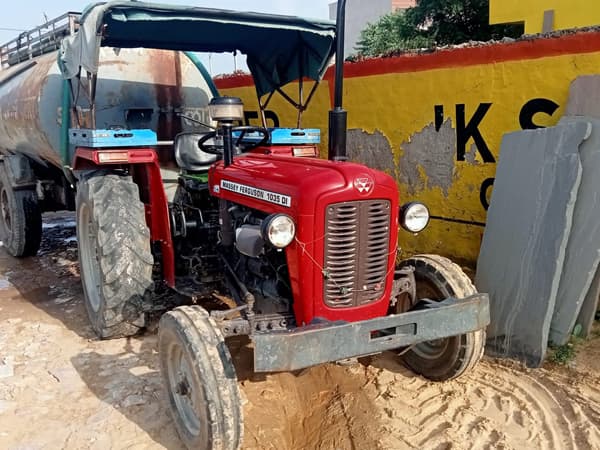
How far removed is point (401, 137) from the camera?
5637 millimetres

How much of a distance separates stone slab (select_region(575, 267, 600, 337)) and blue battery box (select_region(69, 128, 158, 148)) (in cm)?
322

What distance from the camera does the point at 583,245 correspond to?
369cm

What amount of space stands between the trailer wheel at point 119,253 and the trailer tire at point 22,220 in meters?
2.52

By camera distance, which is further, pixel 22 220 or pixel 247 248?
pixel 22 220

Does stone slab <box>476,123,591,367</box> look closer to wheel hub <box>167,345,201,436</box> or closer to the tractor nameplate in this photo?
the tractor nameplate

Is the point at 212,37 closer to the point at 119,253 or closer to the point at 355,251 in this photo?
the point at 119,253

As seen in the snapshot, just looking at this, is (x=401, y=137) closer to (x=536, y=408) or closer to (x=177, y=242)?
(x=177, y=242)

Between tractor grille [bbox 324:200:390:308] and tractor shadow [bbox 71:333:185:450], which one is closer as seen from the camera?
tractor grille [bbox 324:200:390:308]

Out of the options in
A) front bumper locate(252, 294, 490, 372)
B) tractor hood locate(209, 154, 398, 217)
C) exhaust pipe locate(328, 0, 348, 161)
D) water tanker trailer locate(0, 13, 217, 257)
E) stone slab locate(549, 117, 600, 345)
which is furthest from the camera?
water tanker trailer locate(0, 13, 217, 257)

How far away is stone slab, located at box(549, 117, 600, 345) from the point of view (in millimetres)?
3643

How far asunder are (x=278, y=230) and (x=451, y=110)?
9.75 ft

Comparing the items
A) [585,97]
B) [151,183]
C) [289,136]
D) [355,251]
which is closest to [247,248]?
[355,251]

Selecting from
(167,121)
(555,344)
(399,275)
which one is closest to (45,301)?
(167,121)

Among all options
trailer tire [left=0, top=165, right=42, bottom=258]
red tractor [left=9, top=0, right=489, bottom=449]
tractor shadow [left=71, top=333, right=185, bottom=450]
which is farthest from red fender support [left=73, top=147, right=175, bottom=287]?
trailer tire [left=0, top=165, right=42, bottom=258]
